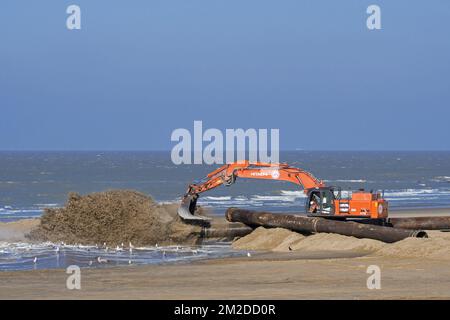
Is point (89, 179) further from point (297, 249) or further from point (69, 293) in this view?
point (69, 293)

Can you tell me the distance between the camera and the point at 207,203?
56.1 m

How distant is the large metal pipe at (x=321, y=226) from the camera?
24930mm

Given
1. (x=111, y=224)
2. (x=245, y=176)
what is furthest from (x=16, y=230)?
(x=245, y=176)

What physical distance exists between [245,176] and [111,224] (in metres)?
4.44

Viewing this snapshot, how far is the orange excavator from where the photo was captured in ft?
93.1

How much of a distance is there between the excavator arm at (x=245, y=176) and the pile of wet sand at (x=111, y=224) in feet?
1.91

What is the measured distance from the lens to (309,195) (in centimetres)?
2923

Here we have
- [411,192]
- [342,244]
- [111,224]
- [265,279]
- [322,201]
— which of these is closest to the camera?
[265,279]

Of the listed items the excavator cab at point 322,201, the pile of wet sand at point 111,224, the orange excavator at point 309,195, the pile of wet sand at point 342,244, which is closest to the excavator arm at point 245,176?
the orange excavator at point 309,195

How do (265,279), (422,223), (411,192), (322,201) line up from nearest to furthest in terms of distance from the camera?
(265,279)
(322,201)
(422,223)
(411,192)

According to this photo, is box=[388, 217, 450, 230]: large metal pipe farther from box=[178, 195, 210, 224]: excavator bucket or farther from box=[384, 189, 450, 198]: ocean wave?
box=[384, 189, 450, 198]: ocean wave

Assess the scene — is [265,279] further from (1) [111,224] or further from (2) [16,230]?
(2) [16,230]
